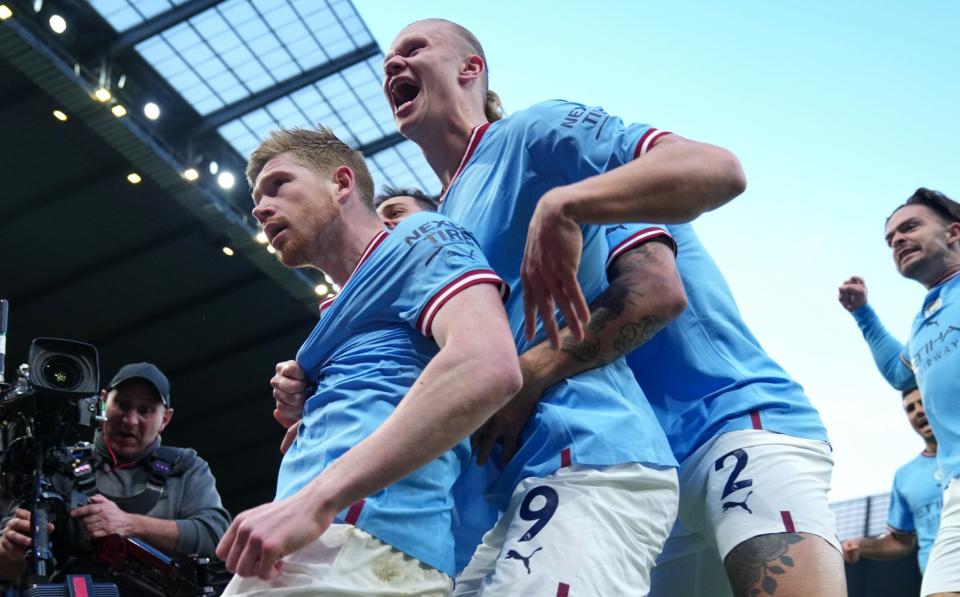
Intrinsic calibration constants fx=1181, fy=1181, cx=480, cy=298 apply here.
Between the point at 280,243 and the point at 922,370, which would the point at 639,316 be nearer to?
the point at 280,243

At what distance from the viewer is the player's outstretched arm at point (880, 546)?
604cm

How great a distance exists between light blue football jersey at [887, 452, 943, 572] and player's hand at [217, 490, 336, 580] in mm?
4781

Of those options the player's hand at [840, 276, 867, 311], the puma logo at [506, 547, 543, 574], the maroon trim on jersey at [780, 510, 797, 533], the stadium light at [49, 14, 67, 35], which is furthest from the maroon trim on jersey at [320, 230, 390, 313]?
the stadium light at [49, 14, 67, 35]

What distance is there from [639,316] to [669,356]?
1.29 ft

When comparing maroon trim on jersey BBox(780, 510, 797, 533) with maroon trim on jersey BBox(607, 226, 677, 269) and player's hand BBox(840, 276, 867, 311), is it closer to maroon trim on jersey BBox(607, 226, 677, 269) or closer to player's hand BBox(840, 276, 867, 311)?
maroon trim on jersey BBox(607, 226, 677, 269)

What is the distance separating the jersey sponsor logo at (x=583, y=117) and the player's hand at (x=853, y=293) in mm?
3476

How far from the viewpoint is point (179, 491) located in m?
5.69

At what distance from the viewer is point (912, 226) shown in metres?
5.25

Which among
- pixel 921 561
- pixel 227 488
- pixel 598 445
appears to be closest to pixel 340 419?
pixel 598 445

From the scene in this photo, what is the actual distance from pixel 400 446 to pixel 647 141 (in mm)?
957

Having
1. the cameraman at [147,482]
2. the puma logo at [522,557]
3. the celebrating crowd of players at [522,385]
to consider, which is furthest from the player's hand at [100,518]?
the puma logo at [522,557]

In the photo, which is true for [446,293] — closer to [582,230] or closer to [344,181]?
[582,230]

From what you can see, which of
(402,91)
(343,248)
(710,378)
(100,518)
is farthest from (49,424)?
(710,378)

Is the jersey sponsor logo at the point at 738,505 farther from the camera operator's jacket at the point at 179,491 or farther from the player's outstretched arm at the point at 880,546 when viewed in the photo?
the player's outstretched arm at the point at 880,546
